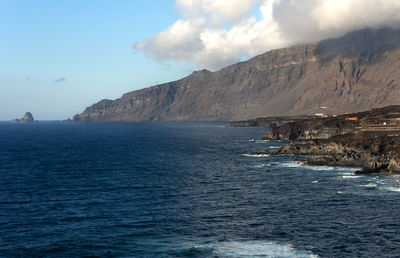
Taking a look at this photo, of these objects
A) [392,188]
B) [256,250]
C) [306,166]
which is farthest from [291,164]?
[256,250]

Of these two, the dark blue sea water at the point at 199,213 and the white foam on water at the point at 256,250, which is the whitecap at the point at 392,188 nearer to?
the dark blue sea water at the point at 199,213

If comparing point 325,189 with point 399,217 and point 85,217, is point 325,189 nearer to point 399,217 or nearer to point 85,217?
point 399,217

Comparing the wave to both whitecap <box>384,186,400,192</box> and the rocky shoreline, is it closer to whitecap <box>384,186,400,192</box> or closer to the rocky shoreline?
the rocky shoreline

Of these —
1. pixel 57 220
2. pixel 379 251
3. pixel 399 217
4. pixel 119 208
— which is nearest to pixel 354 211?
pixel 399 217

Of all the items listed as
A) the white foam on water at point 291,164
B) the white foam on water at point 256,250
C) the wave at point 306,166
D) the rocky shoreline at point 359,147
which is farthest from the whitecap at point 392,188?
the white foam on water at point 256,250

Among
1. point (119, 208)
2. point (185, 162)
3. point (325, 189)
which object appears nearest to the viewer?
point (119, 208)
